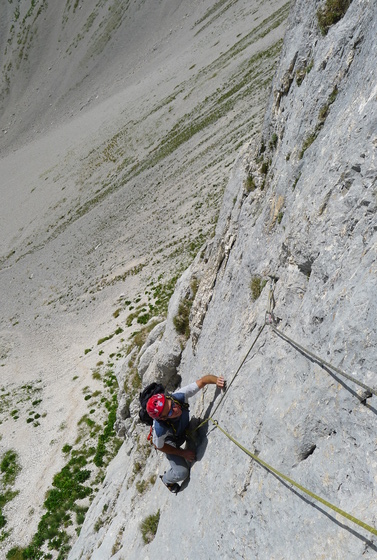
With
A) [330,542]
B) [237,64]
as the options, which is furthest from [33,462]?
[237,64]

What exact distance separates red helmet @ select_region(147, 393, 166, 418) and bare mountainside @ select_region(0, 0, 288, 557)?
9694mm

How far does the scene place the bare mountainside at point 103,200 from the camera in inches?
949

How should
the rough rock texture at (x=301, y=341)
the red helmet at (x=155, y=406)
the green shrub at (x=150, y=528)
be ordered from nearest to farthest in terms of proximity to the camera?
the rough rock texture at (x=301, y=341), the red helmet at (x=155, y=406), the green shrub at (x=150, y=528)

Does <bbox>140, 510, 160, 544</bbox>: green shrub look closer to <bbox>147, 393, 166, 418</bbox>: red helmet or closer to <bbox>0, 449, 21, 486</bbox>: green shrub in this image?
<bbox>147, 393, 166, 418</bbox>: red helmet

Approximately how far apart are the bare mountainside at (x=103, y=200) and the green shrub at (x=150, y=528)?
800cm

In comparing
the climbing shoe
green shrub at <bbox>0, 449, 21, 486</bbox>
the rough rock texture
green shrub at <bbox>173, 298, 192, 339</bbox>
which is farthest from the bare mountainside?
the rough rock texture

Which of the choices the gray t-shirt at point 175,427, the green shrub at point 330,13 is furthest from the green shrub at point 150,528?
the green shrub at point 330,13

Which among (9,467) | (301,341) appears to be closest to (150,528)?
(301,341)

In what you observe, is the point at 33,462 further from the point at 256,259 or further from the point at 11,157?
the point at 11,157

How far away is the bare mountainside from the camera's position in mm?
24109

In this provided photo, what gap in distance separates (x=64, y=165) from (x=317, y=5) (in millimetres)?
75218

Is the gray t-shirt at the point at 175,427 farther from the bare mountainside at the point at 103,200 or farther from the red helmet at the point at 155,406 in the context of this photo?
the bare mountainside at the point at 103,200

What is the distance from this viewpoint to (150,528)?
916 centimetres

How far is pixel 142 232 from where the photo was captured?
41.7 meters
